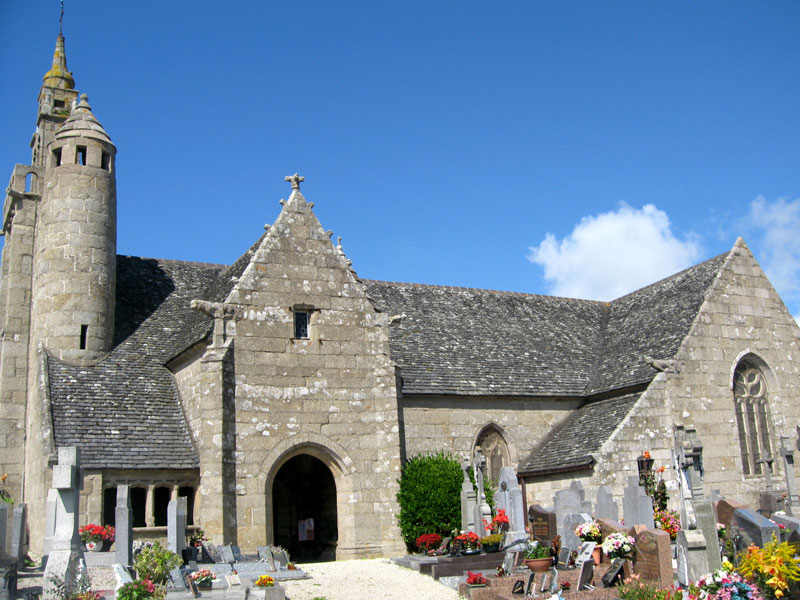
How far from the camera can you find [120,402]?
2159 centimetres

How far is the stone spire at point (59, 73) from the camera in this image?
91.3 ft

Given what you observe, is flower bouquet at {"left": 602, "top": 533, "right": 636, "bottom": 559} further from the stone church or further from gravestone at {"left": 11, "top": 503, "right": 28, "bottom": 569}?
gravestone at {"left": 11, "top": 503, "right": 28, "bottom": 569}

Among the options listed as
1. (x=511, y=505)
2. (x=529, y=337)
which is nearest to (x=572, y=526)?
(x=511, y=505)

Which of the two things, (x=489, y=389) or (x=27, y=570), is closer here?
(x=27, y=570)

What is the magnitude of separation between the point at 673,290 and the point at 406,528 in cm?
1382

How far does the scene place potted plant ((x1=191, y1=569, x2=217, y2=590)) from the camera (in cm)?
1499

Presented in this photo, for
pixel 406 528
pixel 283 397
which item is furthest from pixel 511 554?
pixel 283 397

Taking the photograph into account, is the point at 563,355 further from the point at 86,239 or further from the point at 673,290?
the point at 86,239

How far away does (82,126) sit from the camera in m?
24.8

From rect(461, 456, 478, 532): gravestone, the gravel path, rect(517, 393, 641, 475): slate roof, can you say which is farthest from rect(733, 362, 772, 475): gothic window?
the gravel path

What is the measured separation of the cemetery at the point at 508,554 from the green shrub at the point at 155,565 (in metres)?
0.02

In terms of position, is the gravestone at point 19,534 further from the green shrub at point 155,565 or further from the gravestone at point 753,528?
the gravestone at point 753,528

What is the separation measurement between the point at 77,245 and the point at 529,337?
1542cm

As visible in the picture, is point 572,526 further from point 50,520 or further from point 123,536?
point 50,520
